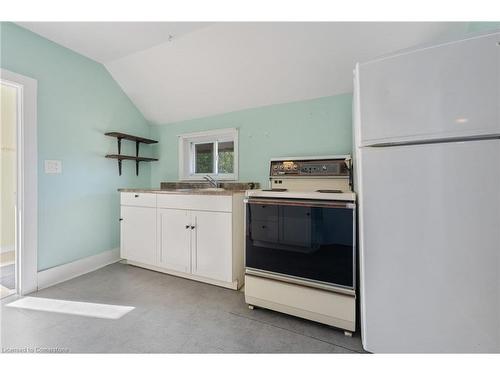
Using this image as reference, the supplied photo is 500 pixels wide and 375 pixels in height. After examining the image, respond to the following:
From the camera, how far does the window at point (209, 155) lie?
2.78 meters

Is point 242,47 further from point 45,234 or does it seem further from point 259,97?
point 45,234

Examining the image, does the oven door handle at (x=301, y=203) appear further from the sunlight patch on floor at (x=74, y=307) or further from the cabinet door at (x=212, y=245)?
the sunlight patch on floor at (x=74, y=307)

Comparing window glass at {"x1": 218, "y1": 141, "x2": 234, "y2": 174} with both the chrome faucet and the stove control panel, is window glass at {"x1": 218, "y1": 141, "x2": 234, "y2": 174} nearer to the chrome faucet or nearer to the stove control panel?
the chrome faucet

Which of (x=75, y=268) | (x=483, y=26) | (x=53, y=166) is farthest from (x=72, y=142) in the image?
(x=483, y=26)

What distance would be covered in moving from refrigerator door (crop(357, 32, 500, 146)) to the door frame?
2.64 meters

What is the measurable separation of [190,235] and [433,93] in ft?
6.64

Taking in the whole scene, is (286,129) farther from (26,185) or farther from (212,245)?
(26,185)

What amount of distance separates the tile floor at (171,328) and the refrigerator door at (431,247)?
1.30ft

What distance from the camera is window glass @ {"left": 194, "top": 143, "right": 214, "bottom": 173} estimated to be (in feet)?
9.77

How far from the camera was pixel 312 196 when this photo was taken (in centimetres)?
144

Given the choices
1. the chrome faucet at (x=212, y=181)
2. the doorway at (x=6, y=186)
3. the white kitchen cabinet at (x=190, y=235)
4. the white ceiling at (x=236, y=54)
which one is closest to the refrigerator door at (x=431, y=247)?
the white kitchen cabinet at (x=190, y=235)

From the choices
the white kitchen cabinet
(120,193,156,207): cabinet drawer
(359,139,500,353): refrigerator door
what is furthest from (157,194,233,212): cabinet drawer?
(359,139,500,353): refrigerator door

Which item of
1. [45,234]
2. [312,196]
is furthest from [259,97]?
[45,234]
